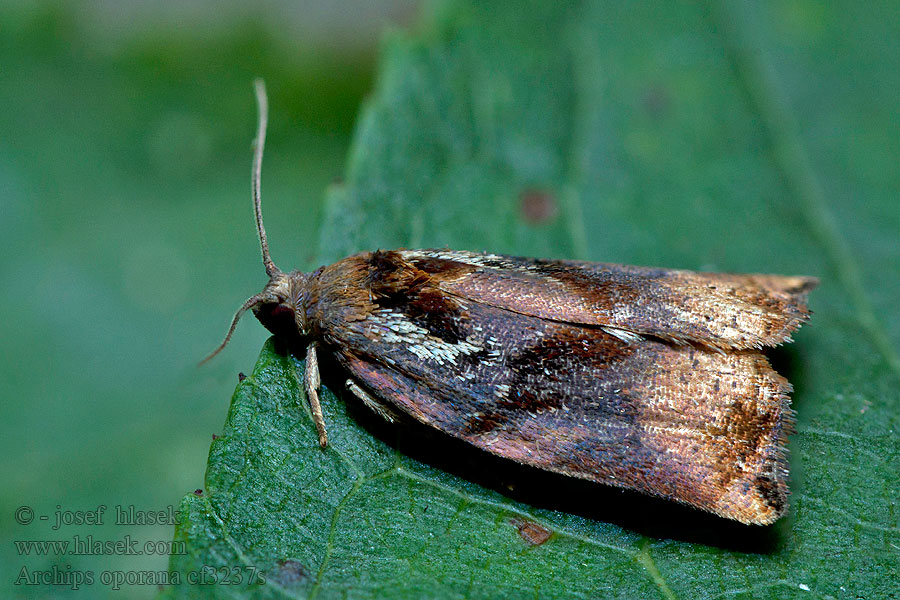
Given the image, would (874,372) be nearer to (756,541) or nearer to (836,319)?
(836,319)

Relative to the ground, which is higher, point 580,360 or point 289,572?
point 580,360

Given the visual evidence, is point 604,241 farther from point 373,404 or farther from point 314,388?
point 314,388

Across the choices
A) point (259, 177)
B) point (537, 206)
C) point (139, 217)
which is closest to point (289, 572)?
point (259, 177)

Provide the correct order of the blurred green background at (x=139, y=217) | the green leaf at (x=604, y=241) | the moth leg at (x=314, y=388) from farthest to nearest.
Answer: the blurred green background at (x=139, y=217), the moth leg at (x=314, y=388), the green leaf at (x=604, y=241)

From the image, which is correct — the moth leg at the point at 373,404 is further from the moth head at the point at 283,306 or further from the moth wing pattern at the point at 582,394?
the moth head at the point at 283,306

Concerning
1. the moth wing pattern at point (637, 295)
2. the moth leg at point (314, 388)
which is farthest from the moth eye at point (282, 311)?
the moth wing pattern at point (637, 295)

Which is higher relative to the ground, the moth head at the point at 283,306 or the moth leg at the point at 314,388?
the moth head at the point at 283,306
